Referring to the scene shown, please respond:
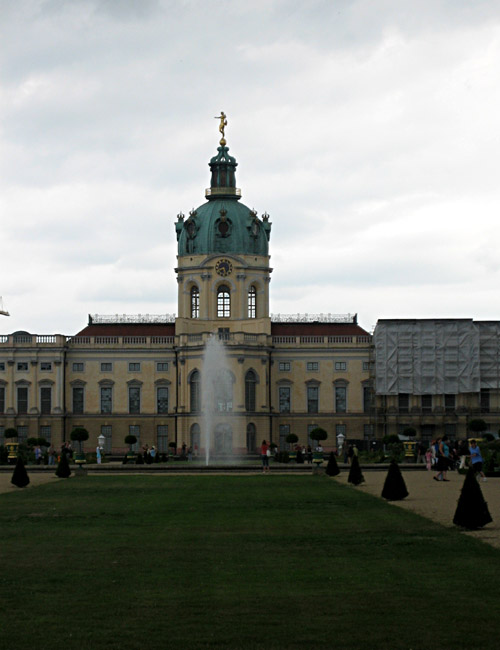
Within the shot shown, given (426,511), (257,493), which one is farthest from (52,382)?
(426,511)

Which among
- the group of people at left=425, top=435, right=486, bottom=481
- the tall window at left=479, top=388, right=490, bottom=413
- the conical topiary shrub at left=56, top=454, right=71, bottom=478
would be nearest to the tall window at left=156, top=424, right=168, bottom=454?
the tall window at left=479, top=388, right=490, bottom=413

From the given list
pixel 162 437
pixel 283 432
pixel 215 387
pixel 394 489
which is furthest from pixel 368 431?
pixel 394 489

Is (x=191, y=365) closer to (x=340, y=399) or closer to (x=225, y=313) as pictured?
(x=225, y=313)

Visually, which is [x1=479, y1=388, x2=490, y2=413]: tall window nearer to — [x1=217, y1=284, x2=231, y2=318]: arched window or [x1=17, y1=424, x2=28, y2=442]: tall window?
[x1=217, y1=284, x2=231, y2=318]: arched window

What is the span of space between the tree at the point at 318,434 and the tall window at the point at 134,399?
59.0 feet

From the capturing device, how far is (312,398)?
11594cm

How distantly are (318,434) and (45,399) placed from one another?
1032 inches

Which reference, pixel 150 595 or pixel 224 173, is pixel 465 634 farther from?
pixel 224 173

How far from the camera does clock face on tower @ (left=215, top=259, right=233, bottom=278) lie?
114312mm

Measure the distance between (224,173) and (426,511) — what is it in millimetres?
87753

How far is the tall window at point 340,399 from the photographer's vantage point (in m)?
116

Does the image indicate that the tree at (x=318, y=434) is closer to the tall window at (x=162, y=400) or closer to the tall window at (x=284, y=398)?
the tall window at (x=284, y=398)

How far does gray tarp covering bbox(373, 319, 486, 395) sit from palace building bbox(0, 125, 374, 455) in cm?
387

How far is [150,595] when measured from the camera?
17875 mm
